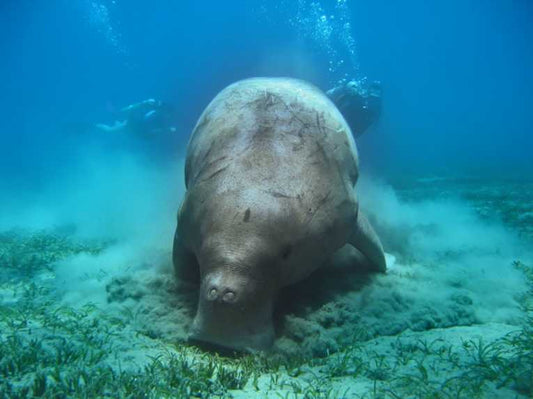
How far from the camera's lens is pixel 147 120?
20.2 meters

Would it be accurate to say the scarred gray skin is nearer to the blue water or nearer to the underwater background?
the underwater background

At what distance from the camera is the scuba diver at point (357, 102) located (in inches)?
592

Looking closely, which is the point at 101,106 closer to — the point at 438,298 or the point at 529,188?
the point at 529,188

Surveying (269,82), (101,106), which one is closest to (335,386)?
(269,82)

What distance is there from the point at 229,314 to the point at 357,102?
12997 mm

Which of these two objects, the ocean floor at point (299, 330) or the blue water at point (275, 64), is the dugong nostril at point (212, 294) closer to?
the ocean floor at point (299, 330)

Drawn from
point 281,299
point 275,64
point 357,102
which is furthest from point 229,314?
point 275,64

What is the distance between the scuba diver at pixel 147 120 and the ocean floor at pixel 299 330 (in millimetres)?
13518

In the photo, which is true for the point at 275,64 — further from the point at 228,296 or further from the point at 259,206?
the point at 228,296

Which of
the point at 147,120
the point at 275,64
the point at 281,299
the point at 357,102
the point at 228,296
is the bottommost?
the point at 228,296

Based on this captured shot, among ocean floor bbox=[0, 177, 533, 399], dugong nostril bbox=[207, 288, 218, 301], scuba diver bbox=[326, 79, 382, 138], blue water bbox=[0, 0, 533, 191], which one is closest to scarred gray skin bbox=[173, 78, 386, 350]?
dugong nostril bbox=[207, 288, 218, 301]

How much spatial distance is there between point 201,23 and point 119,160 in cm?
6369

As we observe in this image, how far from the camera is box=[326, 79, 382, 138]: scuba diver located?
1503 cm

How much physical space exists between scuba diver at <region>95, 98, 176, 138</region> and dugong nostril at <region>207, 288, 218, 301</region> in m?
18.1
